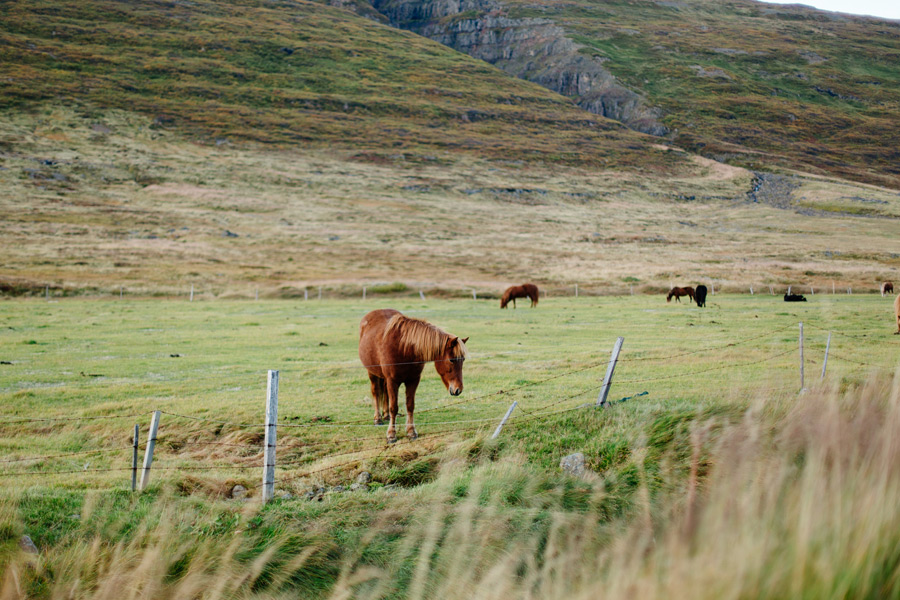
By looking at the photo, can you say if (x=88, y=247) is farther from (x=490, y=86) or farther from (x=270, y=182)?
(x=490, y=86)

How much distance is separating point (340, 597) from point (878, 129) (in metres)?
203

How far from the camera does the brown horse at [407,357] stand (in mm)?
9672

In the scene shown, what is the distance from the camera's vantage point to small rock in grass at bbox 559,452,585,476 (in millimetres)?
7258

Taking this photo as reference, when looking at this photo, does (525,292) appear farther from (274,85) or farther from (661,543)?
(274,85)

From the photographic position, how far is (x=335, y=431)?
34.7 ft

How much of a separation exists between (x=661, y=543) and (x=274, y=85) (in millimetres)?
166007

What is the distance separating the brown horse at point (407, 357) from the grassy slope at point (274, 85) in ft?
346

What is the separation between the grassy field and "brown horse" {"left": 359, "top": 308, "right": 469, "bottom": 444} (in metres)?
0.62

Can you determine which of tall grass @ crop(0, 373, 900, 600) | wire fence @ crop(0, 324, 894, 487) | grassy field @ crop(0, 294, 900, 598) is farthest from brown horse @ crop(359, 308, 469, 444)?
tall grass @ crop(0, 373, 900, 600)

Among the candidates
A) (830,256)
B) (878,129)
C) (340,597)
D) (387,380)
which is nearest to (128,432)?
(387,380)

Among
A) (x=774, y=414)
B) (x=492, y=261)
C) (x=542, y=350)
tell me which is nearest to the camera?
(x=774, y=414)

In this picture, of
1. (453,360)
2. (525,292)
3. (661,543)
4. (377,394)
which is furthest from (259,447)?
(525,292)

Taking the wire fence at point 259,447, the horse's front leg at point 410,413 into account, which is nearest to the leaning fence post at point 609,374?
the wire fence at point 259,447

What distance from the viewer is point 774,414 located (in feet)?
21.8
